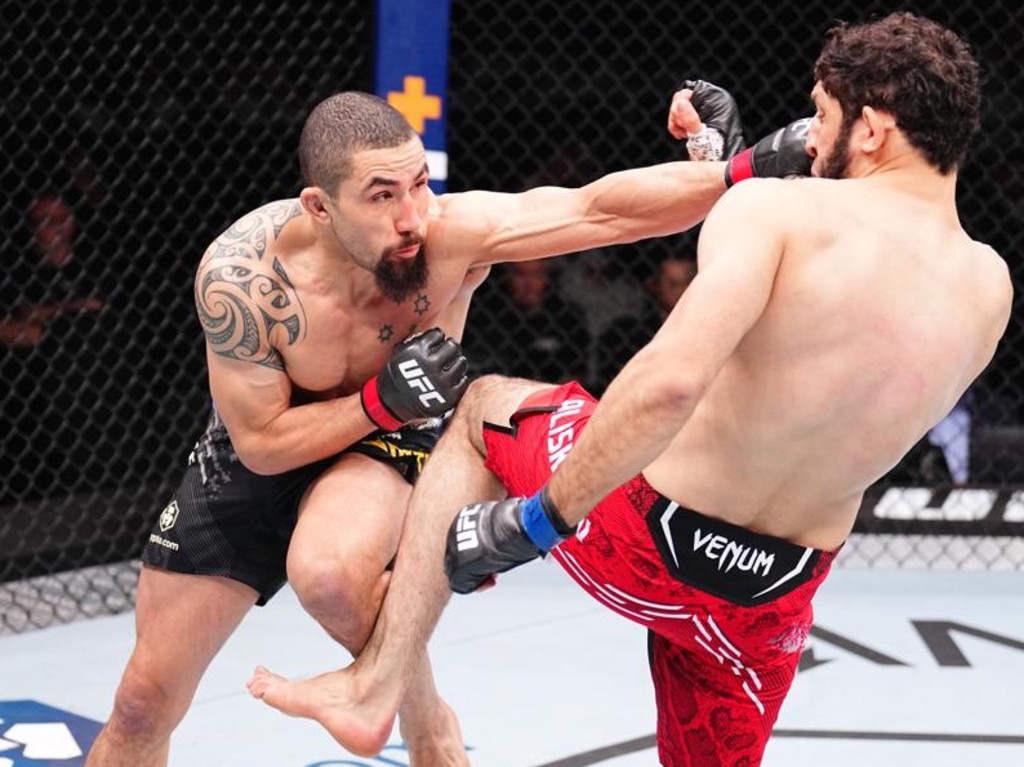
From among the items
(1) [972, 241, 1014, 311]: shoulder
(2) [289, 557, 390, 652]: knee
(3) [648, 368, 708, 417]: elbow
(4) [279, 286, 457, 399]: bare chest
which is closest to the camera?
(3) [648, 368, 708, 417]: elbow

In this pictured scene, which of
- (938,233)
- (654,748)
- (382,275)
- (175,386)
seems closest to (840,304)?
(938,233)

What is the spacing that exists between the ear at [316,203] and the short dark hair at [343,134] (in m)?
0.01

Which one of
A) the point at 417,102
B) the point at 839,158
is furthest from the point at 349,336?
the point at 417,102

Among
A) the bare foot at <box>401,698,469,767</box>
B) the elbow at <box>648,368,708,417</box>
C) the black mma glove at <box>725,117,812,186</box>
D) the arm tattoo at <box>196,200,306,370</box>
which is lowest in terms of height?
the bare foot at <box>401,698,469,767</box>

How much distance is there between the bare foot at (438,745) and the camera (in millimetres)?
2340

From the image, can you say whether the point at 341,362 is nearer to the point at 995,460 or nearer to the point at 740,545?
the point at 740,545

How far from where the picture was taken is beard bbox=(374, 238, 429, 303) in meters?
2.10

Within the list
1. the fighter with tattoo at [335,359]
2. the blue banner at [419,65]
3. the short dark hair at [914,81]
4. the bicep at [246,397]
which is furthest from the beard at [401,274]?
the blue banner at [419,65]

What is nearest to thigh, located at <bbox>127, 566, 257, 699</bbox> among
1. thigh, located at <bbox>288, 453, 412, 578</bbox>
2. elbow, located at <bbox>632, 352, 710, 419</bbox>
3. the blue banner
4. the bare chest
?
thigh, located at <bbox>288, 453, 412, 578</bbox>

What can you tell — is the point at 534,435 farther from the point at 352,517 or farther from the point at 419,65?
the point at 419,65

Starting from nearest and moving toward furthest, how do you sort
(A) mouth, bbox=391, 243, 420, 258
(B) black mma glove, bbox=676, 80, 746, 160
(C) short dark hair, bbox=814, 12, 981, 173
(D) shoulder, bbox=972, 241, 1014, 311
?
(C) short dark hair, bbox=814, 12, 981, 173
(D) shoulder, bbox=972, 241, 1014, 311
(A) mouth, bbox=391, 243, 420, 258
(B) black mma glove, bbox=676, 80, 746, 160

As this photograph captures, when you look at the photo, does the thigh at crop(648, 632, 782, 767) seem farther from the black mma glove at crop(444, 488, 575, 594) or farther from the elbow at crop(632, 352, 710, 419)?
the elbow at crop(632, 352, 710, 419)

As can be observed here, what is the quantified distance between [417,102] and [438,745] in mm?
2032

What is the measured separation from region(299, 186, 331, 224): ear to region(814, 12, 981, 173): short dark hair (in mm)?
715
